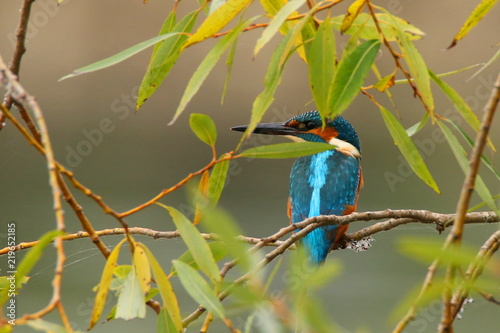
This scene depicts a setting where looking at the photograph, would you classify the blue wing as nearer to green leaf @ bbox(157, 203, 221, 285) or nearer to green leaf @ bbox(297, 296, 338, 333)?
green leaf @ bbox(157, 203, 221, 285)

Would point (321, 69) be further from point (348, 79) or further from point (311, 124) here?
point (311, 124)

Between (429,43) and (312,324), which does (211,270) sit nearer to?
(312,324)

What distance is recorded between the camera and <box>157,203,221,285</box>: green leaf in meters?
0.75

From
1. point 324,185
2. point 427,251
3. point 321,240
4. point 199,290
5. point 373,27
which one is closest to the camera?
point 427,251

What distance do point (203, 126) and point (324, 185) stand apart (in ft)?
3.51

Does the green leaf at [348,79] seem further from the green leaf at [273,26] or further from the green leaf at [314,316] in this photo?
the green leaf at [314,316]

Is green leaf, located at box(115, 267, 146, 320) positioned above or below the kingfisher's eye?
below

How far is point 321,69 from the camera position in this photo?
83 cm

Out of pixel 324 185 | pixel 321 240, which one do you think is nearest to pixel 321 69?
pixel 321 240

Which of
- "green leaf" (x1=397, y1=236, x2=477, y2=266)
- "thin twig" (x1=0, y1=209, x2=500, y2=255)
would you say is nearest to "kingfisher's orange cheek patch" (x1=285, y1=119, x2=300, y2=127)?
"thin twig" (x1=0, y1=209, x2=500, y2=255)

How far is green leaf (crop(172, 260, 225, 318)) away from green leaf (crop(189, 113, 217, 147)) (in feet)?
0.59

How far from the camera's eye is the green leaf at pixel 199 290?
65 cm

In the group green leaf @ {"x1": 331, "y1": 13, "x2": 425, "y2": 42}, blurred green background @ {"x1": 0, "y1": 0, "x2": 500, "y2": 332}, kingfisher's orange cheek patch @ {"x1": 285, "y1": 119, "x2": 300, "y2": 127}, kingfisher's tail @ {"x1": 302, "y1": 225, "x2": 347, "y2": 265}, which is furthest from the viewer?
blurred green background @ {"x1": 0, "y1": 0, "x2": 500, "y2": 332}

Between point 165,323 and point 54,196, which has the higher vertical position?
point 54,196
